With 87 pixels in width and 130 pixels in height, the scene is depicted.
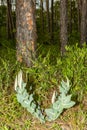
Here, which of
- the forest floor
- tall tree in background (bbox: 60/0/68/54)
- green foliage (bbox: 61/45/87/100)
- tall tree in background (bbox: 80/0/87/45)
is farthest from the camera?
tall tree in background (bbox: 80/0/87/45)

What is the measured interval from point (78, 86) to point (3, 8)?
2196 cm

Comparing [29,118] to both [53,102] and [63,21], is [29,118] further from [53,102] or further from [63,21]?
[63,21]

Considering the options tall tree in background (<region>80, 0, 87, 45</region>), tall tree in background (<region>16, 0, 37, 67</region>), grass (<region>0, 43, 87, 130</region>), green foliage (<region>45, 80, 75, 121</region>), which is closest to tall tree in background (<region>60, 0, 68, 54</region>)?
tall tree in background (<region>80, 0, 87, 45</region>)

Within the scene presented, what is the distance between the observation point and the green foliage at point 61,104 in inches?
115

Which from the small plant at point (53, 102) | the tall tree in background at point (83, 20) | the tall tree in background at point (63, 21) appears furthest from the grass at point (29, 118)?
the tall tree in background at point (83, 20)

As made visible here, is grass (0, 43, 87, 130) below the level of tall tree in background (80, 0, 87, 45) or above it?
below

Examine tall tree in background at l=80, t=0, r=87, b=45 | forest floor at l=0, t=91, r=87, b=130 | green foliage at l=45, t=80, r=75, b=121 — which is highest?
tall tree in background at l=80, t=0, r=87, b=45

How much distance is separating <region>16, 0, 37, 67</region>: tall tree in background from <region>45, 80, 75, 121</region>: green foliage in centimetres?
159

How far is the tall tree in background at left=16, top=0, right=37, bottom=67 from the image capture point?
4.49 meters

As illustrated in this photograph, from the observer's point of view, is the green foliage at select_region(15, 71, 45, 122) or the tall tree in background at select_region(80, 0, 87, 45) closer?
the green foliage at select_region(15, 71, 45, 122)

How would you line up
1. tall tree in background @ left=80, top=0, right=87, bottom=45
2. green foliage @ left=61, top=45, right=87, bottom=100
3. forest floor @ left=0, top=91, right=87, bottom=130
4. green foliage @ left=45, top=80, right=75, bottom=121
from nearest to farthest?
green foliage @ left=45, top=80, right=75, bottom=121
forest floor @ left=0, top=91, right=87, bottom=130
green foliage @ left=61, top=45, right=87, bottom=100
tall tree in background @ left=80, top=0, right=87, bottom=45

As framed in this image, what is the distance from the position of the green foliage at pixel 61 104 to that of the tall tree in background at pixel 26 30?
159cm

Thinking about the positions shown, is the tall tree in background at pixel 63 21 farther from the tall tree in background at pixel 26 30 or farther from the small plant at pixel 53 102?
the small plant at pixel 53 102

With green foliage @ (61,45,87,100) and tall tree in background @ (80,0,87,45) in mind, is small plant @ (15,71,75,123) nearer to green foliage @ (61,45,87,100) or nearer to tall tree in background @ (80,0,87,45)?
green foliage @ (61,45,87,100)
